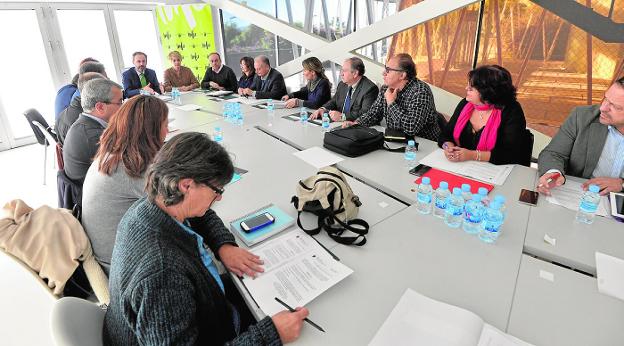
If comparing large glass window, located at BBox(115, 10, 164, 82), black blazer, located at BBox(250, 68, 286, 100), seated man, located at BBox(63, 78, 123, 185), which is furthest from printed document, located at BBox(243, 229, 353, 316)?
large glass window, located at BBox(115, 10, 164, 82)

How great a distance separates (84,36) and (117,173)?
6.15 m

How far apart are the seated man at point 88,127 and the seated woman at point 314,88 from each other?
7.14 ft

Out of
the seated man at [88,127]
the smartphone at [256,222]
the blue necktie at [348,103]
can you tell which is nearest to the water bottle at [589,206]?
the smartphone at [256,222]

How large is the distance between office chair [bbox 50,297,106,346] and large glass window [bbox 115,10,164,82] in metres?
6.90

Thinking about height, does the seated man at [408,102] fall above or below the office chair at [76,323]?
above

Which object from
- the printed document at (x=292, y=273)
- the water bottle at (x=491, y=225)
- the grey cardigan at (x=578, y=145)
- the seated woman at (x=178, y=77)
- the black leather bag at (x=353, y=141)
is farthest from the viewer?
the seated woman at (x=178, y=77)

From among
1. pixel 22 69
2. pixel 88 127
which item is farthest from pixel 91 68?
pixel 22 69

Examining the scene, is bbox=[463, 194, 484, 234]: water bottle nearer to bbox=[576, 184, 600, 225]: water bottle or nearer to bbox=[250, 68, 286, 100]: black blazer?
bbox=[576, 184, 600, 225]: water bottle

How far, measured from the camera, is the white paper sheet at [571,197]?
64.6 inches

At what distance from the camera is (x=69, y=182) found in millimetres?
2033

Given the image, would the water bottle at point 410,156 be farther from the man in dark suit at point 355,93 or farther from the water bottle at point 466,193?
the man in dark suit at point 355,93

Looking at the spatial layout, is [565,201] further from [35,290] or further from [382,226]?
[35,290]

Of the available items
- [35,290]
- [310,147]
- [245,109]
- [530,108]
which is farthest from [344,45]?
[35,290]

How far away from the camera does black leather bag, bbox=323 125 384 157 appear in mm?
2369
